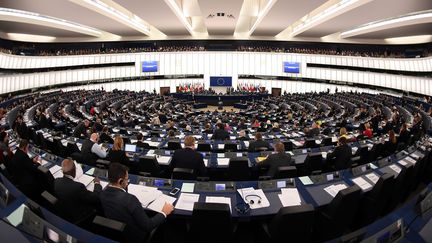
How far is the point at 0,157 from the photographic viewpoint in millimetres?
5863

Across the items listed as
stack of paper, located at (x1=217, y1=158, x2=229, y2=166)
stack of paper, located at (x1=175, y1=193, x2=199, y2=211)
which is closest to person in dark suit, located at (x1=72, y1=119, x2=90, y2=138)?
stack of paper, located at (x1=217, y1=158, x2=229, y2=166)

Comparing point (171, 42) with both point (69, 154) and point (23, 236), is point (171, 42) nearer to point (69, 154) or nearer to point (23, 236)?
point (69, 154)

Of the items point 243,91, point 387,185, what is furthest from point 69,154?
point 243,91

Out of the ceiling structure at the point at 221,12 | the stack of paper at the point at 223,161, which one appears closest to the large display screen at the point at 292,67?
the ceiling structure at the point at 221,12

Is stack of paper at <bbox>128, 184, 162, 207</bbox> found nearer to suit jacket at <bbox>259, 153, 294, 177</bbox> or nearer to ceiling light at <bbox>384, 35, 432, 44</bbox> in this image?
suit jacket at <bbox>259, 153, 294, 177</bbox>

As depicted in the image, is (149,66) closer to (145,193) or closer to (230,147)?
(230,147)

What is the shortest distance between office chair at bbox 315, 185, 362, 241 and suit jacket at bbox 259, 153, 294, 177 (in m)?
1.53

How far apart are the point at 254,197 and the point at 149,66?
110ft

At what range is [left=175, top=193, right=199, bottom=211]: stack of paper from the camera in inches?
157

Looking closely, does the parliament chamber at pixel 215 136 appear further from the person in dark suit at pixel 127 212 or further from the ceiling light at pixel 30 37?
the ceiling light at pixel 30 37

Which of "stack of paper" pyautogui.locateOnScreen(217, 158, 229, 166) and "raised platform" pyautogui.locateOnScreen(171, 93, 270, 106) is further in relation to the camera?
"raised platform" pyautogui.locateOnScreen(171, 93, 270, 106)

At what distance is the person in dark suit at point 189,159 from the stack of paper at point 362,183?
3.03 metres

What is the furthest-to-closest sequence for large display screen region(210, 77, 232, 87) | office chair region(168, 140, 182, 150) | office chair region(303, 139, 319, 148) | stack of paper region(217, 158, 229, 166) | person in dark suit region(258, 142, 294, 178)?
large display screen region(210, 77, 232, 87), office chair region(303, 139, 319, 148), office chair region(168, 140, 182, 150), stack of paper region(217, 158, 229, 166), person in dark suit region(258, 142, 294, 178)

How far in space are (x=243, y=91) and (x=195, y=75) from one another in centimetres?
731
